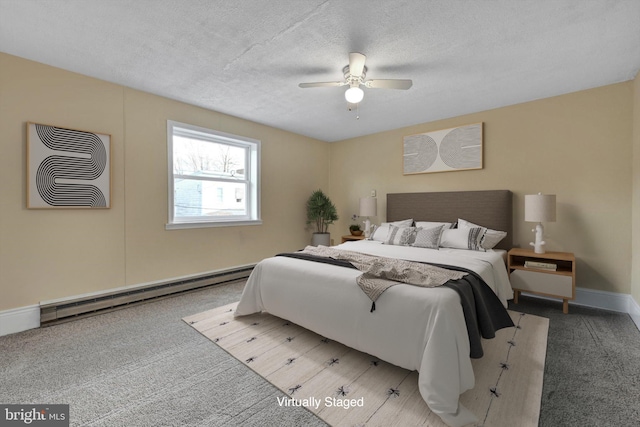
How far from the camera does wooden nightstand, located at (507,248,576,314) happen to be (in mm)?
2904

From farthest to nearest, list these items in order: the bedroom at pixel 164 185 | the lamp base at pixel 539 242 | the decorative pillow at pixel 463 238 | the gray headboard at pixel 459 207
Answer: the gray headboard at pixel 459 207, the decorative pillow at pixel 463 238, the lamp base at pixel 539 242, the bedroom at pixel 164 185

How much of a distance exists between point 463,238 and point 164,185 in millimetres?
3860

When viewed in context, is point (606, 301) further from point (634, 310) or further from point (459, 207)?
point (459, 207)

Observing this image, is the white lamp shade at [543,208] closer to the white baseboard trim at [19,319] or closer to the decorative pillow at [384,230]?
the decorative pillow at [384,230]

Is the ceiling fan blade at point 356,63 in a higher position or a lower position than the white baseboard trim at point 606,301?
higher

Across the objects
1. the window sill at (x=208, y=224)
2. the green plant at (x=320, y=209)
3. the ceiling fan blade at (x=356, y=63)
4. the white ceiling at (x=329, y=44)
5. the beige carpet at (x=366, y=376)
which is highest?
the white ceiling at (x=329, y=44)

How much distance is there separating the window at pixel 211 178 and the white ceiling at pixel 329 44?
628mm

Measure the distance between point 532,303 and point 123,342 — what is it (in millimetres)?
4342

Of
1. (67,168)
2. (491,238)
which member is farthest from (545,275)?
(67,168)

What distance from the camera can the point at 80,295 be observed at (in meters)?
2.86

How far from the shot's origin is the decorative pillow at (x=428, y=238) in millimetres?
3451

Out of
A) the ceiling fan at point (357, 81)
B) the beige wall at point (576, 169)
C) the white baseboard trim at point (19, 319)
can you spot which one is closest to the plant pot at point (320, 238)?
the beige wall at point (576, 169)

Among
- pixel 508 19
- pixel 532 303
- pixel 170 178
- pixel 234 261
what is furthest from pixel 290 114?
pixel 532 303

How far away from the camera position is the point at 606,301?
3.05m
